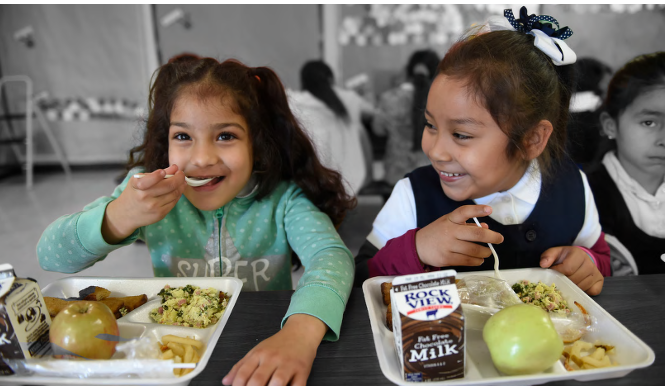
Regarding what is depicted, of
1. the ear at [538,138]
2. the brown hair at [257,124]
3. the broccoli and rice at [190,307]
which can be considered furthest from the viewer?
the brown hair at [257,124]

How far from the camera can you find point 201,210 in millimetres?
1317

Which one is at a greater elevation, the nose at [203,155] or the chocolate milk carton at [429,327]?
the nose at [203,155]

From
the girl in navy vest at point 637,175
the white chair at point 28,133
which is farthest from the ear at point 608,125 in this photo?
the white chair at point 28,133

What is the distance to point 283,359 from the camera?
0.72 meters

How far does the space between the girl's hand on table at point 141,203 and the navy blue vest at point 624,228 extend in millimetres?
1360

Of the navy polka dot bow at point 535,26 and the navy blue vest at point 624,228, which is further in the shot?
the navy blue vest at point 624,228

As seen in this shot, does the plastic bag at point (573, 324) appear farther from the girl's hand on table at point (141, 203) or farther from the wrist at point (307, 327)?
the girl's hand on table at point (141, 203)

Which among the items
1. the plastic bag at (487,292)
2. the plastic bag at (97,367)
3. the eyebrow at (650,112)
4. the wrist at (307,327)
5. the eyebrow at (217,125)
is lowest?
the plastic bag at (487,292)

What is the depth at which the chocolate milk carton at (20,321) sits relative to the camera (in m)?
0.67

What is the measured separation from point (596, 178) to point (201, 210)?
1.33 m

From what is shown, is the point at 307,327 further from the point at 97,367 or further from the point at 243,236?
the point at 243,236

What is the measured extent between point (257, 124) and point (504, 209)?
0.72 m

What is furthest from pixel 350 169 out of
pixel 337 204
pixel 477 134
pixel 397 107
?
pixel 477 134

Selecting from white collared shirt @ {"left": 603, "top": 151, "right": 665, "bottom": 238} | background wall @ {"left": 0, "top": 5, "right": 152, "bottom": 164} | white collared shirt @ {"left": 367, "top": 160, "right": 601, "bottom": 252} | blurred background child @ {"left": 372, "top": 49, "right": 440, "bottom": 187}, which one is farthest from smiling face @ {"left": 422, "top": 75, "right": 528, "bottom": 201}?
background wall @ {"left": 0, "top": 5, "right": 152, "bottom": 164}
